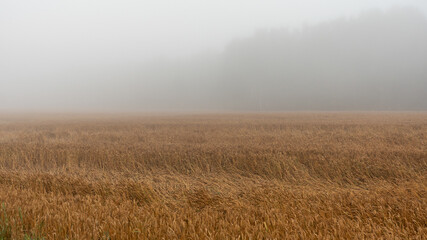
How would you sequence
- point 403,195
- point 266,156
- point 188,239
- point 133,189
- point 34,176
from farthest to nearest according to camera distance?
point 266,156 < point 34,176 < point 133,189 < point 403,195 < point 188,239

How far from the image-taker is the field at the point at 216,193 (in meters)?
3.32

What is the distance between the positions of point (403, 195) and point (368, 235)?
2.61 m

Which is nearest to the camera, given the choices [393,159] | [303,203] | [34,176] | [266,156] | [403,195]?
[303,203]

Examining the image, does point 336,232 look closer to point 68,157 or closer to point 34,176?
point 34,176

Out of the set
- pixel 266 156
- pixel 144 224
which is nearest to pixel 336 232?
pixel 144 224

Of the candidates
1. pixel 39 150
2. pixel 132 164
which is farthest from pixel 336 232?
pixel 39 150

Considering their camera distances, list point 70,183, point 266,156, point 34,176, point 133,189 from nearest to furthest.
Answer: point 133,189
point 70,183
point 34,176
point 266,156

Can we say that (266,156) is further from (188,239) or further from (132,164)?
(188,239)

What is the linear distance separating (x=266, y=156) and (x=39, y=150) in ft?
35.7

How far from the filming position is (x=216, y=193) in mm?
5902

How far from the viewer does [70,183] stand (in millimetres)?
6199

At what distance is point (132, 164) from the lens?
376 inches

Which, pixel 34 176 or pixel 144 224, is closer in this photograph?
pixel 144 224

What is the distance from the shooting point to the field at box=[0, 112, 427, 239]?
3320 mm
